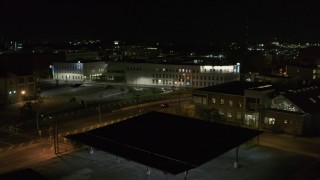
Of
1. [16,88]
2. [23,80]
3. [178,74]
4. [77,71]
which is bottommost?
[16,88]

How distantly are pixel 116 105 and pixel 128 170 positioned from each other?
23378mm

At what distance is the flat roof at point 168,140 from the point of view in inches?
794

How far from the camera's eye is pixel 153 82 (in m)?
66.7

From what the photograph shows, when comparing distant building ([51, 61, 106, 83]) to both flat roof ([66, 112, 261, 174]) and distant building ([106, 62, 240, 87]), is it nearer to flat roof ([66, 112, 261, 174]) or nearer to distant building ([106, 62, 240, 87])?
distant building ([106, 62, 240, 87])

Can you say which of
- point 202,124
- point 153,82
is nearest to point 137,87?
point 153,82

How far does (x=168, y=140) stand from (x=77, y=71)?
173ft

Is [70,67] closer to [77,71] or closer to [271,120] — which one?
[77,71]

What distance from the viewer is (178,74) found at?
64.4 m

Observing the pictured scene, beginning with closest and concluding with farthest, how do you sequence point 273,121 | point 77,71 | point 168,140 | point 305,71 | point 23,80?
1. point 168,140
2. point 273,121
3. point 23,80
4. point 305,71
5. point 77,71

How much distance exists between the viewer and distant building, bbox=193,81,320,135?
103ft

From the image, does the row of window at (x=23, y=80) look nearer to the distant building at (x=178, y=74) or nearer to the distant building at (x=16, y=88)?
the distant building at (x=16, y=88)

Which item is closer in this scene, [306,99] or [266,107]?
[306,99]

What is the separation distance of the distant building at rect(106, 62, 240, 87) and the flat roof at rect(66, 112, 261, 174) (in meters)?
33.9

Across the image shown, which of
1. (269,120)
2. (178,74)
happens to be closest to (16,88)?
(178,74)
